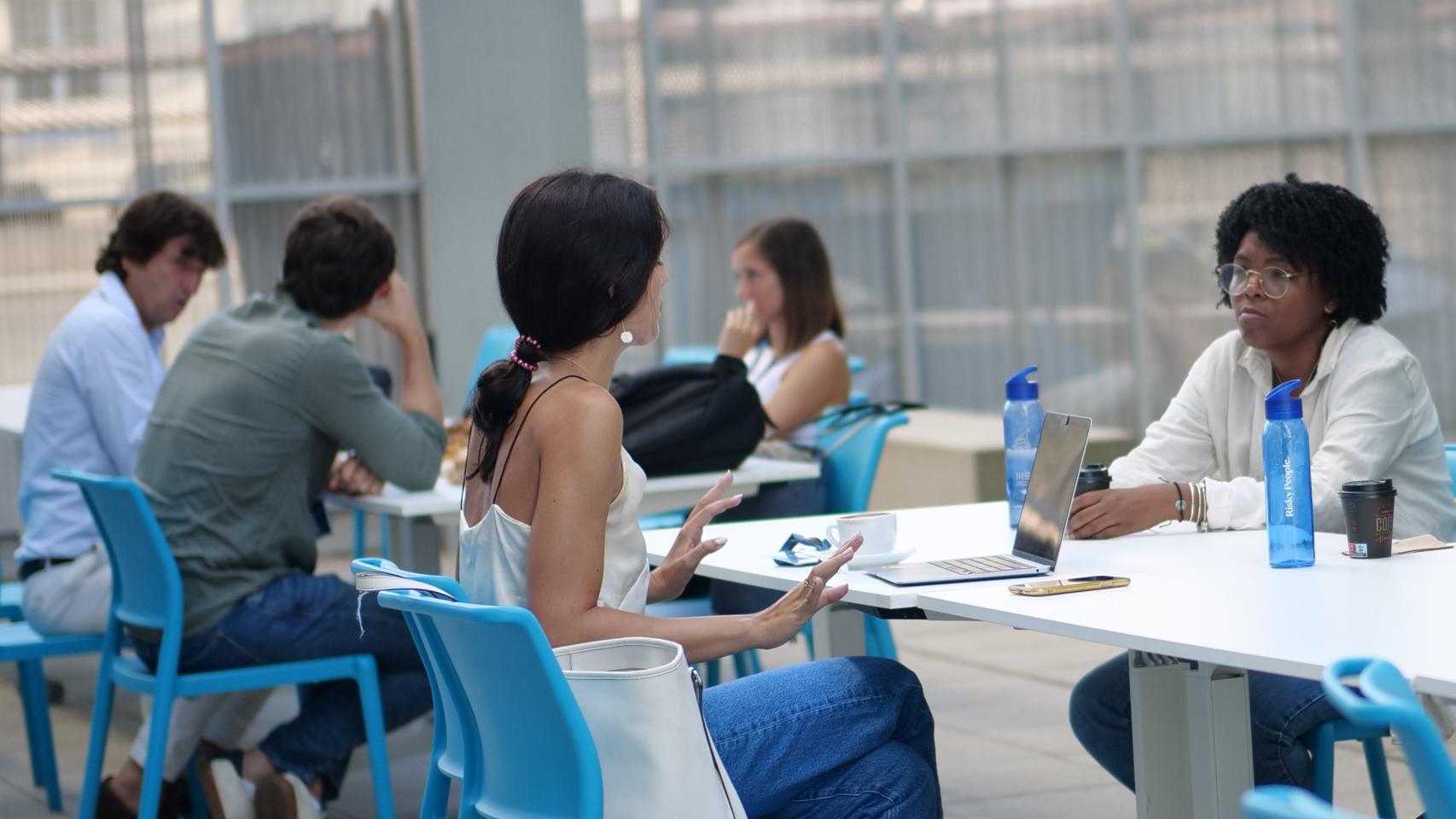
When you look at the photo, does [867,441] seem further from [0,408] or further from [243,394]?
[0,408]

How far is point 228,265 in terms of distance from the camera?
7566 mm

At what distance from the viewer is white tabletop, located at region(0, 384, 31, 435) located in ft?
15.2

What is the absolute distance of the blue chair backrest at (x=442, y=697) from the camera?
1911 millimetres

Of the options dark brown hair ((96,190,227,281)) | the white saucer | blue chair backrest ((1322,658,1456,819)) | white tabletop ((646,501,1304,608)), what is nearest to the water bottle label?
white tabletop ((646,501,1304,608))

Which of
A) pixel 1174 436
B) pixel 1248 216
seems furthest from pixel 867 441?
pixel 1248 216

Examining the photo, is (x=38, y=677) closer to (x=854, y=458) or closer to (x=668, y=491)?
(x=668, y=491)

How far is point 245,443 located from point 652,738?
166cm

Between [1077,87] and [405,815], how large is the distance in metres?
5.53

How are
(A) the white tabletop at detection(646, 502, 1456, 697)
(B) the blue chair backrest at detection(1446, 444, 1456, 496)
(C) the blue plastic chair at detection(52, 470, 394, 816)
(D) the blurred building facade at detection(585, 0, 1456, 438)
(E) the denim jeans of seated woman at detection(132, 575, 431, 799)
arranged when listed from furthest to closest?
1. (D) the blurred building facade at detection(585, 0, 1456, 438)
2. (E) the denim jeans of seated woman at detection(132, 575, 431, 799)
3. (C) the blue plastic chair at detection(52, 470, 394, 816)
4. (B) the blue chair backrest at detection(1446, 444, 1456, 496)
5. (A) the white tabletop at detection(646, 502, 1456, 697)

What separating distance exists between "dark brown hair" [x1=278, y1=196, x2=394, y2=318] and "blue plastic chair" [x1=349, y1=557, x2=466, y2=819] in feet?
4.57

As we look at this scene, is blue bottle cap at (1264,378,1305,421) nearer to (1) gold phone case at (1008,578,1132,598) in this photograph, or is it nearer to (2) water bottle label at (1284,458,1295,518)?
(2) water bottle label at (1284,458,1295,518)

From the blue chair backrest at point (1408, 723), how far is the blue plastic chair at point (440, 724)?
1028mm

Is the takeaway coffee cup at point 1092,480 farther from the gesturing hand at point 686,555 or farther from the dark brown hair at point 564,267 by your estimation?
the dark brown hair at point 564,267

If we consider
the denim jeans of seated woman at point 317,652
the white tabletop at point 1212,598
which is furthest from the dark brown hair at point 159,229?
the white tabletop at point 1212,598
